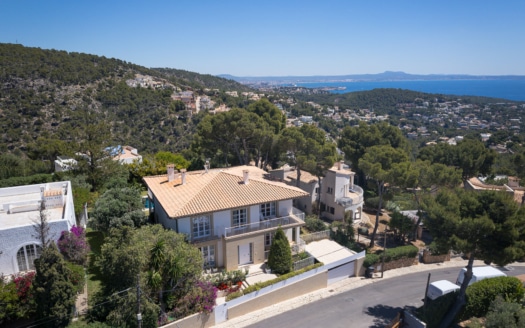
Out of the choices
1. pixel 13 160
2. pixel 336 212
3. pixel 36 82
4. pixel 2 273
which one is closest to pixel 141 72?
pixel 36 82

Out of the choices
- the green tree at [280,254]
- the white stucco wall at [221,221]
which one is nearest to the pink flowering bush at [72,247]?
the white stucco wall at [221,221]

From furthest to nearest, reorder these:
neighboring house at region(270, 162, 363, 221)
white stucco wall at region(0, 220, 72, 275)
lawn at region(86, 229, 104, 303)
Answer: neighboring house at region(270, 162, 363, 221), lawn at region(86, 229, 104, 303), white stucco wall at region(0, 220, 72, 275)

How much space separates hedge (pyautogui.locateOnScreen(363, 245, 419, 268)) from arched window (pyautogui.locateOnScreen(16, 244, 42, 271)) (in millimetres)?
21418

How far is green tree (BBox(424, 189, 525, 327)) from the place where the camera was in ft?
63.4

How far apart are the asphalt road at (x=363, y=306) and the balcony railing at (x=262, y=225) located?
5.54 meters

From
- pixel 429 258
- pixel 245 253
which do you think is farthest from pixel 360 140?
pixel 245 253

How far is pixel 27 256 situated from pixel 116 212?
567 centimetres

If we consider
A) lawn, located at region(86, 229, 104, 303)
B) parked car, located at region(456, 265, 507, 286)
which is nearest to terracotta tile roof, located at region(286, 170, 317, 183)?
parked car, located at region(456, 265, 507, 286)

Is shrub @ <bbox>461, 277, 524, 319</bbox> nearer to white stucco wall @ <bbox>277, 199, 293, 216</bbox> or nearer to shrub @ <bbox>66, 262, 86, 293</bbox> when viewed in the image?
white stucco wall @ <bbox>277, 199, 293, 216</bbox>

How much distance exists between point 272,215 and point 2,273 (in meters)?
16.0

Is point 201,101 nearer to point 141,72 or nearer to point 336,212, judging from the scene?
point 141,72

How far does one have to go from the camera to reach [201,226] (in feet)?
73.2

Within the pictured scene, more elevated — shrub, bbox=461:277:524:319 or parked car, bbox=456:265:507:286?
shrub, bbox=461:277:524:319

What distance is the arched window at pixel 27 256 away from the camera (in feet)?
58.0
